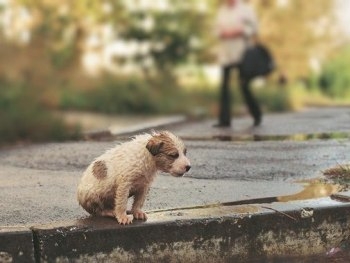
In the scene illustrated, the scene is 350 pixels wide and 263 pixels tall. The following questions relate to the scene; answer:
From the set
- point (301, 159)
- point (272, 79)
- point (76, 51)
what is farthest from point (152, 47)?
point (301, 159)

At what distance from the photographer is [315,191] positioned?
497cm

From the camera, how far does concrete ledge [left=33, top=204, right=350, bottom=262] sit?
3.56 metres

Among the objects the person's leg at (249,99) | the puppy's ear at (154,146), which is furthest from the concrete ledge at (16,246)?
the person's leg at (249,99)

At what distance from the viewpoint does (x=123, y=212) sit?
12.2ft

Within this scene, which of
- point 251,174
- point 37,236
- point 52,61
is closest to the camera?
point 37,236

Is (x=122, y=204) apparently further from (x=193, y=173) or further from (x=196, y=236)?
(x=193, y=173)

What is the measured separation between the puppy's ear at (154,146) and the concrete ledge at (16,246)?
2.46 ft

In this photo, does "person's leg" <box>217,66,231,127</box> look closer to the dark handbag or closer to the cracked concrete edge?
the dark handbag

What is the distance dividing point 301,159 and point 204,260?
143 inches

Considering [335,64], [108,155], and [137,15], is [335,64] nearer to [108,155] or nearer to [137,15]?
[137,15]

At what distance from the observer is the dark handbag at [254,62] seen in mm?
11477

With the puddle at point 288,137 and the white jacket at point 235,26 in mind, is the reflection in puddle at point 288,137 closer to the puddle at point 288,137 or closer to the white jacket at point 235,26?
the puddle at point 288,137

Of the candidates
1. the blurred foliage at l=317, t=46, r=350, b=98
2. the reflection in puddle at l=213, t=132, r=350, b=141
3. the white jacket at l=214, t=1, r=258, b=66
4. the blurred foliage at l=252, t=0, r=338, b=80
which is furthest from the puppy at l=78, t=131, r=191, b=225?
the blurred foliage at l=317, t=46, r=350, b=98

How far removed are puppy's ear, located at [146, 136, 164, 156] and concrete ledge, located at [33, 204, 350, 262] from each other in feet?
1.23
